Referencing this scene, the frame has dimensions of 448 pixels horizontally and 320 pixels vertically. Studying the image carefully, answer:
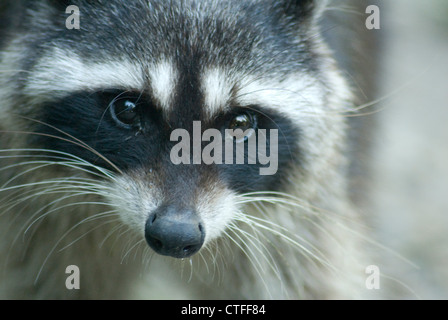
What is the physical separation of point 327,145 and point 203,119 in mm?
688

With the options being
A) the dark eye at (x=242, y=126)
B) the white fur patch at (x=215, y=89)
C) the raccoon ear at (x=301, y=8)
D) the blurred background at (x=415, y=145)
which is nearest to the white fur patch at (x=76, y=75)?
the white fur patch at (x=215, y=89)

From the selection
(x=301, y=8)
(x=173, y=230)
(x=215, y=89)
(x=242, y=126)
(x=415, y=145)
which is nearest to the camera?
(x=173, y=230)

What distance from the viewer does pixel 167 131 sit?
8.20 feet

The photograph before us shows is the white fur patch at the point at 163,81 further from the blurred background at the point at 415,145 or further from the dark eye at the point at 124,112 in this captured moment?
the blurred background at the point at 415,145

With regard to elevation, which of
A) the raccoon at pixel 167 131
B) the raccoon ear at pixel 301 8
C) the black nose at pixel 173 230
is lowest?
the black nose at pixel 173 230

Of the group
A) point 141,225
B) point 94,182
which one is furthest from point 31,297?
point 141,225

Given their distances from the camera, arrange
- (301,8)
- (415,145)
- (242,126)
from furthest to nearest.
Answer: (415,145)
(301,8)
(242,126)

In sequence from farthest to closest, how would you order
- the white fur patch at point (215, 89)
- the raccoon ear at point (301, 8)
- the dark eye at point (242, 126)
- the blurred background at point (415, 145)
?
the blurred background at point (415, 145)
the raccoon ear at point (301, 8)
the dark eye at point (242, 126)
the white fur patch at point (215, 89)

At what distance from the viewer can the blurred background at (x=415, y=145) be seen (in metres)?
4.29

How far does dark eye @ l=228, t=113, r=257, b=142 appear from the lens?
2625mm

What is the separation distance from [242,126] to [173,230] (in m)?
0.53

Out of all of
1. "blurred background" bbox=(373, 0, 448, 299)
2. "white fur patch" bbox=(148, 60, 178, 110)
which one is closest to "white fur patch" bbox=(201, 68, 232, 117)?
"white fur patch" bbox=(148, 60, 178, 110)

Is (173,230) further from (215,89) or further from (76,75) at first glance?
(76,75)

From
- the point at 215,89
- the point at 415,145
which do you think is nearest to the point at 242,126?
the point at 215,89
